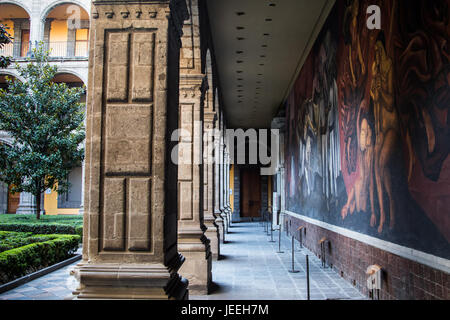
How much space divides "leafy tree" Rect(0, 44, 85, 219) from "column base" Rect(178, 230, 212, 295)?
10193 millimetres

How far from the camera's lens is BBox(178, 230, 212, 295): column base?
6.67 m

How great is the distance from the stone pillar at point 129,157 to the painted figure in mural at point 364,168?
11.9 ft

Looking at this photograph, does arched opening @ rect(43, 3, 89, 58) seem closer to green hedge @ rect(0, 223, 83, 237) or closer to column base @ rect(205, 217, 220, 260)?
green hedge @ rect(0, 223, 83, 237)

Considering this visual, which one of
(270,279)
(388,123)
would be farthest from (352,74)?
(270,279)

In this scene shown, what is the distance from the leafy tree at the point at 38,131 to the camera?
15031mm

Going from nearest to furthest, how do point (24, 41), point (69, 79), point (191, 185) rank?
1. point (191, 185)
2. point (69, 79)
3. point (24, 41)

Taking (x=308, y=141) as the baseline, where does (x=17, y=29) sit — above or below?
above

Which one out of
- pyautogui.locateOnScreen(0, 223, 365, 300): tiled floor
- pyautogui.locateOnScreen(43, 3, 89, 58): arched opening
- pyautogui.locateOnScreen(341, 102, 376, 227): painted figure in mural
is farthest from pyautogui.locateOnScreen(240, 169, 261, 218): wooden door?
pyautogui.locateOnScreen(341, 102, 376, 227): painted figure in mural

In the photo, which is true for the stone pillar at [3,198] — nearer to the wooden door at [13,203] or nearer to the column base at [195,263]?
the wooden door at [13,203]

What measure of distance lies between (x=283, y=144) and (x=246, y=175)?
1259 cm

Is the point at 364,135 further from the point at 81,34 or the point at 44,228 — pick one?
the point at 81,34

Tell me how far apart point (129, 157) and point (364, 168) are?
4.29 meters

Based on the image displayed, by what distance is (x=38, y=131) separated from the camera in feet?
49.1

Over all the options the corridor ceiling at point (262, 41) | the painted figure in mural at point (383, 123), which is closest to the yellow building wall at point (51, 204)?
the corridor ceiling at point (262, 41)
